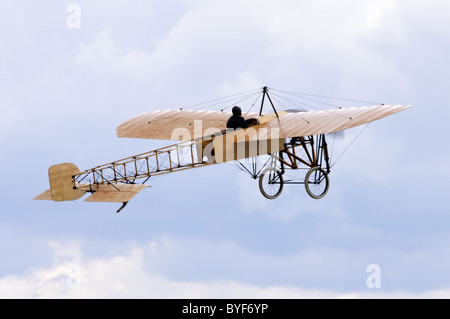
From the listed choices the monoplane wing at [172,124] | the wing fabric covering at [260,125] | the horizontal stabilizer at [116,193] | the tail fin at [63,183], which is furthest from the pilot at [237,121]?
the tail fin at [63,183]

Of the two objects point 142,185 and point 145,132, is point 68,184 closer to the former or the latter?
point 142,185

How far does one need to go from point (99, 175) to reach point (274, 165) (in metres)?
5.23

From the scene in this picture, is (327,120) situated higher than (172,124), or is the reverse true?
(172,124)

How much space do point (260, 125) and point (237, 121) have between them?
0.70 metres

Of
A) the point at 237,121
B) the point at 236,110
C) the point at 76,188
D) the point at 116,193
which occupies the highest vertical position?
the point at 236,110

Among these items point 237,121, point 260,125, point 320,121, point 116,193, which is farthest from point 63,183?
point 320,121

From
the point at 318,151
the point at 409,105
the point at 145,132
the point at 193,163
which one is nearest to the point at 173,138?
the point at 145,132

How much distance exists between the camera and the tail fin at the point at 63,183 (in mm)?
25547

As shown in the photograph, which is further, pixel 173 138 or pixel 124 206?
pixel 173 138

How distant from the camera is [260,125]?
87.5ft

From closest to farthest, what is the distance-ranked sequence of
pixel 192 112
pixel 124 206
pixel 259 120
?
pixel 124 206
pixel 259 120
pixel 192 112

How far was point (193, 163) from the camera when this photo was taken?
84.7ft

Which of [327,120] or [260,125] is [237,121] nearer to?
[260,125]

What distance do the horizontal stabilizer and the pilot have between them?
3179mm
